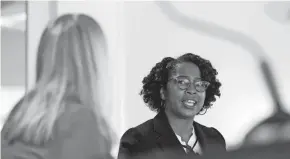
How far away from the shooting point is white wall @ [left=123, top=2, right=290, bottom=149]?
4.51 ft

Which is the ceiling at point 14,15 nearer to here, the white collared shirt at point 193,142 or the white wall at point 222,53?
the white wall at point 222,53

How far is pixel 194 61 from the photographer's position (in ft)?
4.58

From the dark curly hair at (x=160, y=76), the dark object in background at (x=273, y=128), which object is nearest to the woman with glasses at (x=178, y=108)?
the dark curly hair at (x=160, y=76)

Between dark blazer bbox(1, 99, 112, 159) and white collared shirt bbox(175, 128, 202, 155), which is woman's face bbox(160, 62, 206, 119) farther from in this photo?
dark blazer bbox(1, 99, 112, 159)

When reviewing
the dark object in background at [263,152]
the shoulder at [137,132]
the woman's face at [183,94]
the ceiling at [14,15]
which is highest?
the ceiling at [14,15]

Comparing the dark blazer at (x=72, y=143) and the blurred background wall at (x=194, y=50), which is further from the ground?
the blurred background wall at (x=194, y=50)

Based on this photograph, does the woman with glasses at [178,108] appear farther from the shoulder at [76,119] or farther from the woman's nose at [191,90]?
the shoulder at [76,119]

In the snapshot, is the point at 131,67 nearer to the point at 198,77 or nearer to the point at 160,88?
the point at 160,88

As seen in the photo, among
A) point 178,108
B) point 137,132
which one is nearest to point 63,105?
point 137,132

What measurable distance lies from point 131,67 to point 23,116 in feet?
1.43

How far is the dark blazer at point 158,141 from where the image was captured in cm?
137

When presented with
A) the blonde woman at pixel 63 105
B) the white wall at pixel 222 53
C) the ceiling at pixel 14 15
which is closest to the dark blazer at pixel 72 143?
the blonde woman at pixel 63 105

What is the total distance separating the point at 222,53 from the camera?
4.57ft

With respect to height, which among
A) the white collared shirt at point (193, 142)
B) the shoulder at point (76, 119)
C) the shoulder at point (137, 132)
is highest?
the shoulder at point (76, 119)
